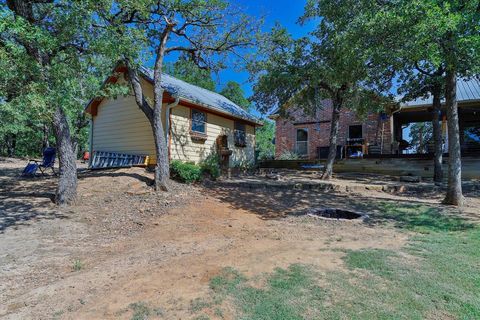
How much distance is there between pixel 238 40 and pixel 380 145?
1068 cm

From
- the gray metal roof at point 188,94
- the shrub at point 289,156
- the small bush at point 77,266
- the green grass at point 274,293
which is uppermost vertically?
the gray metal roof at point 188,94

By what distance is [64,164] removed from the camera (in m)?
7.02

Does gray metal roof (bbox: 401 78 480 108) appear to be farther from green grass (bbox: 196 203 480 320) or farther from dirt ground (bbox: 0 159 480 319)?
green grass (bbox: 196 203 480 320)

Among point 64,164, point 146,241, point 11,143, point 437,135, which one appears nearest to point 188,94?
point 64,164

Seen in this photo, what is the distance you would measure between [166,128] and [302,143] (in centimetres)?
1092

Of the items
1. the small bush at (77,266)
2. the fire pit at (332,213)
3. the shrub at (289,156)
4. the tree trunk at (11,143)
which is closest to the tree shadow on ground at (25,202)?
the small bush at (77,266)

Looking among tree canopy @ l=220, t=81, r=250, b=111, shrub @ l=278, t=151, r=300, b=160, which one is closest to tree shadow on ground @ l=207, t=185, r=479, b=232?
shrub @ l=278, t=151, r=300, b=160

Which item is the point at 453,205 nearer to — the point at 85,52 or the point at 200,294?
the point at 200,294

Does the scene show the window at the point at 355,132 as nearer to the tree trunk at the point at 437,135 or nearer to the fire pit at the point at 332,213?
the tree trunk at the point at 437,135

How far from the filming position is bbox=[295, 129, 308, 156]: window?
1889 centimetres

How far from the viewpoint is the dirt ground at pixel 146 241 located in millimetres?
3053

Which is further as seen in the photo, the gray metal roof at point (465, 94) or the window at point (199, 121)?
the gray metal roof at point (465, 94)

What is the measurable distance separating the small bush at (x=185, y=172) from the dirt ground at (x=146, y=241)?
0.39 m

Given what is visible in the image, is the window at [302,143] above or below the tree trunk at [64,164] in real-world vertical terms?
above
